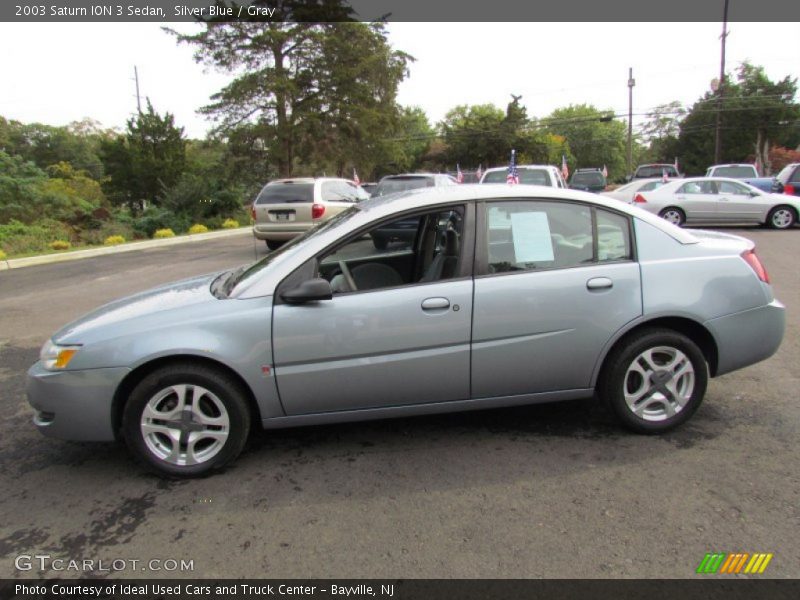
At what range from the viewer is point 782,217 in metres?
14.2

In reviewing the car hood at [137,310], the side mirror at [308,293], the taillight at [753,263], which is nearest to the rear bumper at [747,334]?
the taillight at [753,263]

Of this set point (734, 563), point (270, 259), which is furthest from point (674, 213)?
point (734, 563)

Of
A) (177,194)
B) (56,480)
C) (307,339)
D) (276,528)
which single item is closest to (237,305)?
(307,339)

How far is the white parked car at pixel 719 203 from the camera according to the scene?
1420cm

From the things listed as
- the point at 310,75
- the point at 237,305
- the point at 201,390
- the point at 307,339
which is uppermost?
the point at 310,75

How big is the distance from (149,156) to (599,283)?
31.3 m

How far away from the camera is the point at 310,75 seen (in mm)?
27656

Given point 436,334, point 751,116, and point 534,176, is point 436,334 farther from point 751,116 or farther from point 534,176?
point 751,116

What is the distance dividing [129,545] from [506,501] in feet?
6.01

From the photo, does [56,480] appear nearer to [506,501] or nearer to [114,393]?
[114,393]

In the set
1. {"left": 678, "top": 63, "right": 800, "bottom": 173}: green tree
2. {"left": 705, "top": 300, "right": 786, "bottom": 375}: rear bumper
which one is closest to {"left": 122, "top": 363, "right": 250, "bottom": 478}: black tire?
{"left": 705, "top": 300, "right": 786, "bottom": 375}: rear bumper

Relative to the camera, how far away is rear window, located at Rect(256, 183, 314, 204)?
490 inches

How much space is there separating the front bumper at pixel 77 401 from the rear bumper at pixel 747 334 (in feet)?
11.6

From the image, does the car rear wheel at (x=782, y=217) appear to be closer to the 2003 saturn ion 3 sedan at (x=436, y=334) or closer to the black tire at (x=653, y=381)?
the 2003 saturn ion 3 sedan at (x=436, y=334)
